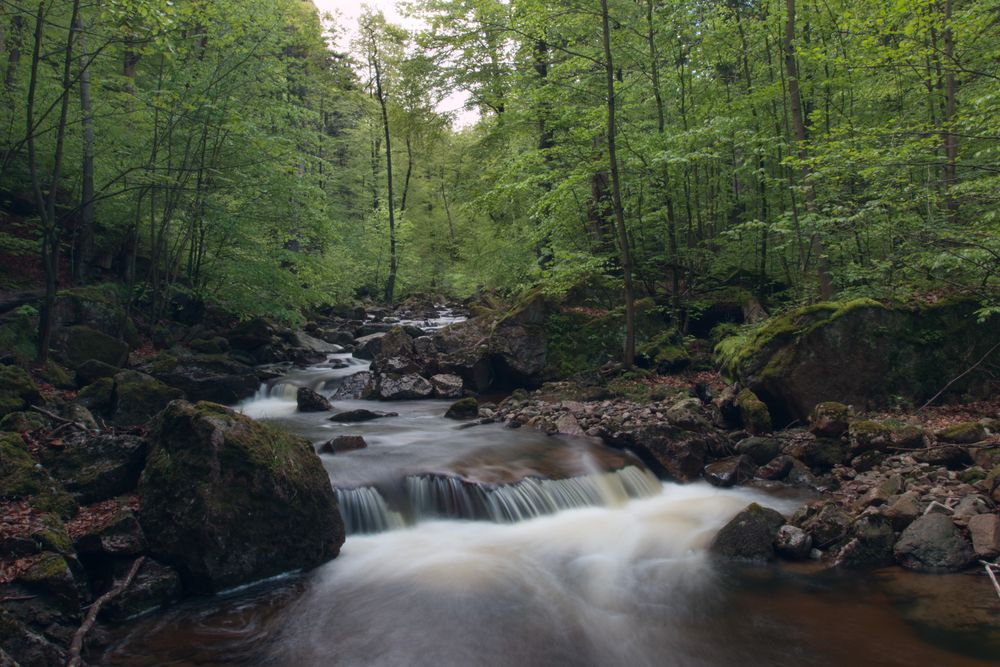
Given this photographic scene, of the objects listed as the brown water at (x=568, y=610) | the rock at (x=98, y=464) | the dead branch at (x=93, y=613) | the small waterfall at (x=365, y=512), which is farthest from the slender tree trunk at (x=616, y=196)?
the dead branch at (x=93, y=613)

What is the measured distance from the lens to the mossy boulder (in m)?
7.04

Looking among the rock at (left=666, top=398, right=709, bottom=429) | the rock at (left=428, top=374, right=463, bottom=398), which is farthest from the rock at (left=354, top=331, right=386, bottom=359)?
the rock at (left=666, top=398, right=709, bottom=429)

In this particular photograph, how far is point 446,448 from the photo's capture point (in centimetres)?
917

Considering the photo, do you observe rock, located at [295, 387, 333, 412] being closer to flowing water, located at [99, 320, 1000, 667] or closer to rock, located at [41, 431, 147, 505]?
flowing water, located at [99, 320, 1000, 667]

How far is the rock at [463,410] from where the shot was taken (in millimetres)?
11548

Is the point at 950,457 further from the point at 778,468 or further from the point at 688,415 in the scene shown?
the point at 688,415

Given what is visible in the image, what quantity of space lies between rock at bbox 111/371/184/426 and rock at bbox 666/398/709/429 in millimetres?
8276

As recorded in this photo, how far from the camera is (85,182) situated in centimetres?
1191

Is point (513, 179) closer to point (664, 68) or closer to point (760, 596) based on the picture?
point (664, 68)

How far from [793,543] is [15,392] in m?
A: 9.62

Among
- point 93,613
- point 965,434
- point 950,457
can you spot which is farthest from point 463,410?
point 965,434

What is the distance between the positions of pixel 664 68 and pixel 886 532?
452 inches

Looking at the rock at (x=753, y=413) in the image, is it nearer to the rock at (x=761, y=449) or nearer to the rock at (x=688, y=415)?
the rock at (x=761, y=449)

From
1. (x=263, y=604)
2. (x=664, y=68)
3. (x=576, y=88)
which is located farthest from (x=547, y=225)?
(x=263, y=604)
